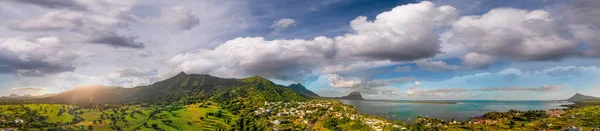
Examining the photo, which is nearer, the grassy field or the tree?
the grassy field

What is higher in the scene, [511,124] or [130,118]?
[130,118]

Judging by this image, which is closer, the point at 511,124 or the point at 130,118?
the point at 130,118

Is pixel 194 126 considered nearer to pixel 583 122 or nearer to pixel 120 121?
pixel 120 121

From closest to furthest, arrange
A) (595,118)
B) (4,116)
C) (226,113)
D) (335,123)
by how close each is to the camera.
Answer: (4,116), (335,123), (595,118), (226,113)

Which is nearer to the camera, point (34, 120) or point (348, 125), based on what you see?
point (34, 120)

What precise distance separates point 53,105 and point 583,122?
10845 inches

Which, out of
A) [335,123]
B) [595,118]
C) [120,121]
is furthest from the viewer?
[595,118]

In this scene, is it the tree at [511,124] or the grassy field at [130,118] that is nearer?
the grassy field at [130,118]

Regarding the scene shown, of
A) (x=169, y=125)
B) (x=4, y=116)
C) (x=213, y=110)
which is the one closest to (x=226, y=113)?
(x=213, y=110)

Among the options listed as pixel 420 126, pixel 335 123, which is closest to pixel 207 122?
pixel 335 123

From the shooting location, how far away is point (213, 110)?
646ft

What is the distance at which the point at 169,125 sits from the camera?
154250mm

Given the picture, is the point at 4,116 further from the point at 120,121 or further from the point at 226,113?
the point at 226,113

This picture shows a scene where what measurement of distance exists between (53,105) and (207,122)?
269 feet
